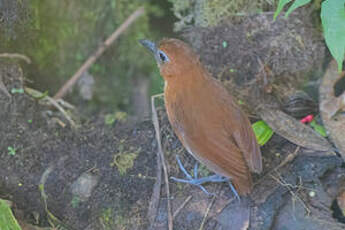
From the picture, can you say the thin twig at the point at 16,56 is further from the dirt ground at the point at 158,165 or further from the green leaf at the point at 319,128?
the green leaf at the point at 319,128

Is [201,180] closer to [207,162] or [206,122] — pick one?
[207,162]

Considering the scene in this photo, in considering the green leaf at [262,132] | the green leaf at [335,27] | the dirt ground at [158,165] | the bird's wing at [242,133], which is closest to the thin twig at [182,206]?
the dirt ground at [158,165]

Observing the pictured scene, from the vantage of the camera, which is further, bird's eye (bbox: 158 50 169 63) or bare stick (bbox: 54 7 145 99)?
bare stick (bbox: 54 7 145 99)

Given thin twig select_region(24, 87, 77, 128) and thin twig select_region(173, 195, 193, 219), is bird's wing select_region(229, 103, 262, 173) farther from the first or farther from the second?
thin twig select_region(24, 87, 77, 128)

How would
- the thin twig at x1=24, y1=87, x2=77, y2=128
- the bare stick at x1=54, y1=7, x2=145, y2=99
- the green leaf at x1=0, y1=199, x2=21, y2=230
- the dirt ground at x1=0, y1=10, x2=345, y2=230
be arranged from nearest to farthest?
the green leaf at x1=0, y1=199, x2=21, y2=230, the dirt ground at x1=0, y1=10, x2=345, y2=230, the thin twig at x1=24, y1=87, x2=77, y2=128, the bare stick at x1=54, y1=7, x2=145, y2=99

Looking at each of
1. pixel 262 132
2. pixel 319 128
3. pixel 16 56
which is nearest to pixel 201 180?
pixel 262 132

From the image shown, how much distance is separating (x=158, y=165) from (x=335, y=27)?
139 cm

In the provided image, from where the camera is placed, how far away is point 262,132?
2777 mm

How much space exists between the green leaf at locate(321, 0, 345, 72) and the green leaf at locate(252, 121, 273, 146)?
0.97m

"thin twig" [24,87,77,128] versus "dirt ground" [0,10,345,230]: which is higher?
"thin twig" [24,87,77,128]

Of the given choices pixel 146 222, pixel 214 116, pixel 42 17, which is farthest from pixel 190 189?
pixel 42 17

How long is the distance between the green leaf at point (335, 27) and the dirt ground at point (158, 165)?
3.11 feet

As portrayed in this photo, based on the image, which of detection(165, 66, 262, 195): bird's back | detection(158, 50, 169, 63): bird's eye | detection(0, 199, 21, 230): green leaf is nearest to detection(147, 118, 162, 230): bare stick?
detection(165, 66, 262, 195): bird's back

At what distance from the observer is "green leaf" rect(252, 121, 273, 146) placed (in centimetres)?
273
